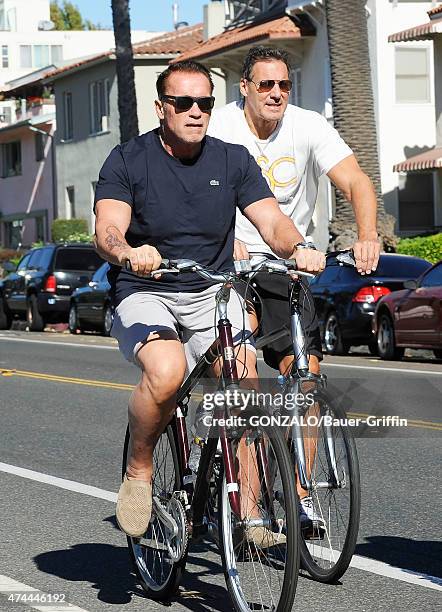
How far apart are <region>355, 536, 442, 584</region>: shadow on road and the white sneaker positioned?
0.64m

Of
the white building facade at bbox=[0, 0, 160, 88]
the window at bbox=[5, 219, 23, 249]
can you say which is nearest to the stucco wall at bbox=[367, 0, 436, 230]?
the window at bbox=[5, 219, 23, 249]

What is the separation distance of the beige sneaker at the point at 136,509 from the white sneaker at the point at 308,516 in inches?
Result: 24.1

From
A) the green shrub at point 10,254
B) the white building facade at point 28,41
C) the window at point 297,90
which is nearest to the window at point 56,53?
the white building facade at point 28,41

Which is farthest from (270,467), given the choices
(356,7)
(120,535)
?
(356,7)

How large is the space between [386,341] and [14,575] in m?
14.2

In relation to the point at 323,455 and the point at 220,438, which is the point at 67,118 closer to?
the point at 323,455

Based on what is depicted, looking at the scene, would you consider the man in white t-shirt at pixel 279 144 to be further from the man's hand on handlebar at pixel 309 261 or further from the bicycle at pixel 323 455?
the man's hand on handlebar at pixel 309 261

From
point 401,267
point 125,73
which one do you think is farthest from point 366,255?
point 125,73

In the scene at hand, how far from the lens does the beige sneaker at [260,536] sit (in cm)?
545

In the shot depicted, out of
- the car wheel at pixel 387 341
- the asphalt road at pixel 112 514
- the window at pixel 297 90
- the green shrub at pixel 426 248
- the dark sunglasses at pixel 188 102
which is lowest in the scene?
the car wheel at pixel 387 341

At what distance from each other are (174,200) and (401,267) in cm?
1635

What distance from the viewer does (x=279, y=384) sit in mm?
6133

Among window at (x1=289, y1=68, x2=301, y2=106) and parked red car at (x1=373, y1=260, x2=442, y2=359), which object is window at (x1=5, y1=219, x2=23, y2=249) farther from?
parked red car at (x1=373, y1=260, x2=442, y2=359)

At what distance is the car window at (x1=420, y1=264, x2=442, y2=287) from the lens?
63.9 feet
